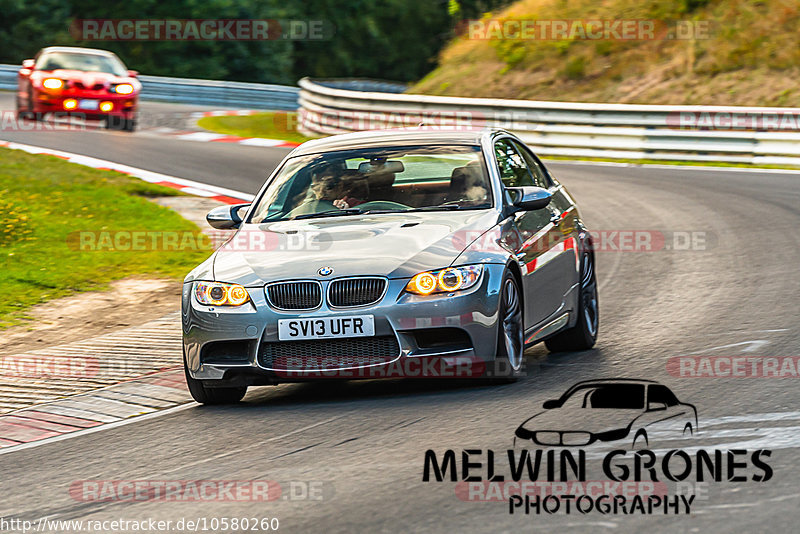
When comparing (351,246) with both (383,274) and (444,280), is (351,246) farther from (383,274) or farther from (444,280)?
(444,280)

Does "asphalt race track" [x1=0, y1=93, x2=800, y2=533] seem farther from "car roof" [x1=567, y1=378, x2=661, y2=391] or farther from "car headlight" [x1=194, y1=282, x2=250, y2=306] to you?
"car headlight" [x1=194, y1=282, x2=250, y2=306]

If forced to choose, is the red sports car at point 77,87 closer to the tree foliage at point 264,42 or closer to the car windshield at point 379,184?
the tree foliage at point 264,42

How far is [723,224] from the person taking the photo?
48.1 ft

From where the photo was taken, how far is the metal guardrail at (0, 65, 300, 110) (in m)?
38.3

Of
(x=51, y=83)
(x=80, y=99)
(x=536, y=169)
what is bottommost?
(x=536, y=169)

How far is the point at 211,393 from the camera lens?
748 centimetres

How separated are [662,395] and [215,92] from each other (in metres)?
33.6

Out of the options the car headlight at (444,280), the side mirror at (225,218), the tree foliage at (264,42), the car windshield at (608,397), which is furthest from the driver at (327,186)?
the tree foliage at (264,42)

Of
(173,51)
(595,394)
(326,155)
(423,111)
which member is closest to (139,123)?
(423,111)

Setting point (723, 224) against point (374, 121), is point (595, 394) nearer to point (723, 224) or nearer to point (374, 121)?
point (723, 224)

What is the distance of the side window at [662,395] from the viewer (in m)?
6.64

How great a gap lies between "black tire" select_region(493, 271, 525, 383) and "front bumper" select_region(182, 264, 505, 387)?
81 mm

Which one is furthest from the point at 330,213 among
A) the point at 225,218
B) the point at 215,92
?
the point at 215,92

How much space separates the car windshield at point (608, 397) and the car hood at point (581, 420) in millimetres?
103
